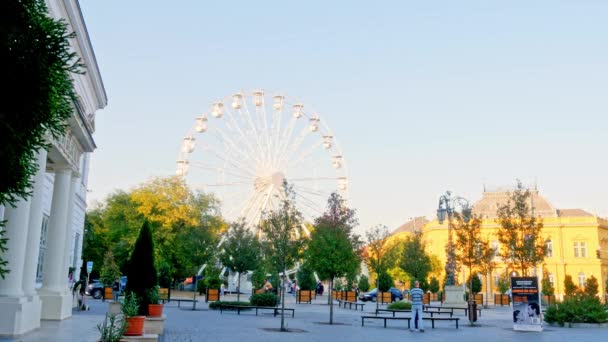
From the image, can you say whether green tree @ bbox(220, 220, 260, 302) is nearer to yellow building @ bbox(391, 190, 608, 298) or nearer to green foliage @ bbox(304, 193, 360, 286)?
green foliage @ bbox(304, 193, 360, 286)

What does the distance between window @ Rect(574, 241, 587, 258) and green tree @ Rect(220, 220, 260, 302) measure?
5965 centimetres

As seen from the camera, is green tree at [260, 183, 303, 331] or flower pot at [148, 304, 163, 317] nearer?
flower pot at [148, 304, 163, 317]

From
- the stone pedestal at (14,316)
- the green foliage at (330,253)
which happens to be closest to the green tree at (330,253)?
the green foliage at (330,253)

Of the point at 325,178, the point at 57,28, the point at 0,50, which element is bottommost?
the point at 0,50

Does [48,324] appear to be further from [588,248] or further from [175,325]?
[588,248]

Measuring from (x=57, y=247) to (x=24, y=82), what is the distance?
14.0 metres

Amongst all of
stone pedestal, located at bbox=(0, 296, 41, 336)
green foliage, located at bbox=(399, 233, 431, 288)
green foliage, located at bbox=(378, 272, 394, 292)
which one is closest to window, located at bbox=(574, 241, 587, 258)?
green foliage, located at bbox=(378, 272, 394, 292)

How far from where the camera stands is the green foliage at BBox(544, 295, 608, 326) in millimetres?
26516

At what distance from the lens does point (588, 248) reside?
3253 inches

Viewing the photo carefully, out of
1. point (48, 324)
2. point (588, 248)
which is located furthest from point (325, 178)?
point (588, 248)

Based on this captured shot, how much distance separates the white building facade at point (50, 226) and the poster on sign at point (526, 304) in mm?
17270

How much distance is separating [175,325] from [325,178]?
29.0 meters

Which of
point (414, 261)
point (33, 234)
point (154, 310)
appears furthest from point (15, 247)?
point (414, 261)

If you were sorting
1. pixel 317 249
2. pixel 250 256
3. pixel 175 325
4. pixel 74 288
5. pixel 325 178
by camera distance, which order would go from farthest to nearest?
pixel 325 178
pixel 250 256
pixel 74 288
pixel 317 249
pixel 175 325
